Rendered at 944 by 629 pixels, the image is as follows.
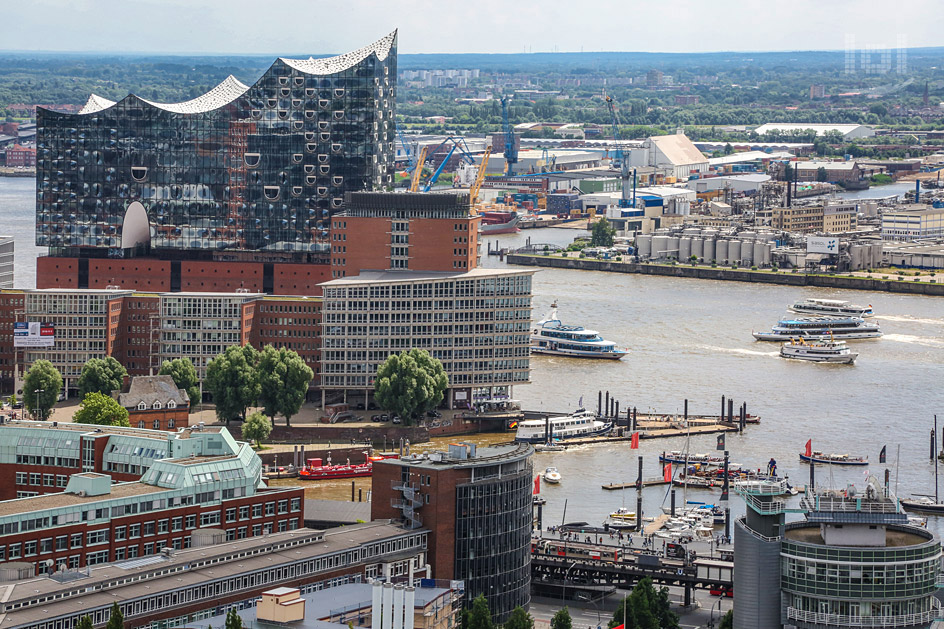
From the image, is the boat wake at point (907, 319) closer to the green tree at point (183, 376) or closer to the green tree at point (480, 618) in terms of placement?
the green tree at point (183, 376)

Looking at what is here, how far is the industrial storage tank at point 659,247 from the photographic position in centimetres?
12144

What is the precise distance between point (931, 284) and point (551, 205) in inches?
2052

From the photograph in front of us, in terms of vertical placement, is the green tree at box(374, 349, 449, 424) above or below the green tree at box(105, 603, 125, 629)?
above

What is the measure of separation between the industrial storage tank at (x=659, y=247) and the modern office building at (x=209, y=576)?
80.1 metres

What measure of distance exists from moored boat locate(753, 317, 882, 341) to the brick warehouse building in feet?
147

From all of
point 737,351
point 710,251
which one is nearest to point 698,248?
point 710,251

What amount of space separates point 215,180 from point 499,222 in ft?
206

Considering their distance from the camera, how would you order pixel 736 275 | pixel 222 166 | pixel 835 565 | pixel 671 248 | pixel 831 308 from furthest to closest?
1. pixel 671 248
2. pixel 736 275
3. pixel 831 308
4. pixel 222 166
5. pixel 835 565

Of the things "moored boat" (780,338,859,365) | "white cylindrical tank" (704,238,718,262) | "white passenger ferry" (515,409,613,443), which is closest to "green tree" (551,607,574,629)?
"white passenger ferry" (515,409,613,443)

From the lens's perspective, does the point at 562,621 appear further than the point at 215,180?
No

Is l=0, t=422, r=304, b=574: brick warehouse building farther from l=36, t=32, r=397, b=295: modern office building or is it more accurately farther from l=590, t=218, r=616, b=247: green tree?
l=590, t=218, r=616, b=247: green tree

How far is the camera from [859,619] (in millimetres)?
32781

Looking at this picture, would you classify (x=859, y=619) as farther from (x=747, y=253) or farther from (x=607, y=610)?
(x=747, y=253)

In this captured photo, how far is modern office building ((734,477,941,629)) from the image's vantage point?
32.7 meters
